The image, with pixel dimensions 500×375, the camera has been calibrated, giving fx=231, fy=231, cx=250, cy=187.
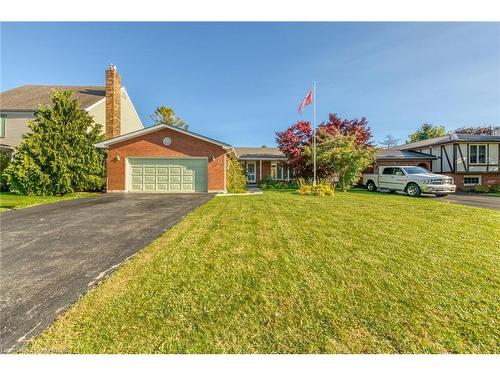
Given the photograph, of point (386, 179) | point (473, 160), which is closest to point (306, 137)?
point (386, 179)

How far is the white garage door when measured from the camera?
14.5 meters

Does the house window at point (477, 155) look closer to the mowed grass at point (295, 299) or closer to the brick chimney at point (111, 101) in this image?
the mowed grass at point (295, 299)

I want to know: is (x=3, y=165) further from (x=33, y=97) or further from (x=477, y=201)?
(x=477, y=201)

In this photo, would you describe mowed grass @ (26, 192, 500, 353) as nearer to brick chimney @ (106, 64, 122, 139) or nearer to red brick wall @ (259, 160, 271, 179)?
brick chimney @ (106, 64, 122, 139)

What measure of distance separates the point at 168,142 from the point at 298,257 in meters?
12.8

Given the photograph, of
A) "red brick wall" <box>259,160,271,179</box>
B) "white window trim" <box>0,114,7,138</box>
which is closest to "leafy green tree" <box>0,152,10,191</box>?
"white window trim" <box>0,114,7,138</box>

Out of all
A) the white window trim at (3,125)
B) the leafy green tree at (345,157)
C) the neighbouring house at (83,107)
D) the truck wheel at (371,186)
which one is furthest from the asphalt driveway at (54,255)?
the white window trim at (3,125)

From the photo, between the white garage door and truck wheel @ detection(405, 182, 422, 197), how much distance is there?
12646mm

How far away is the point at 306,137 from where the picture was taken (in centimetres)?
1958

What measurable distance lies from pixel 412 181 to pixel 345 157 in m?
4.06
